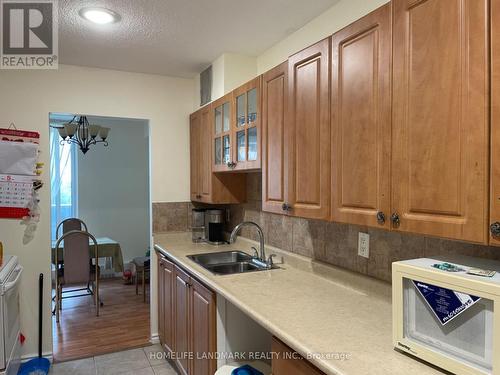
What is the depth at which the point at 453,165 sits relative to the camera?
3.65 ft

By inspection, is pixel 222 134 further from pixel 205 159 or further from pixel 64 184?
pixel 64 184

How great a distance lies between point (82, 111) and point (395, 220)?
2.79 m

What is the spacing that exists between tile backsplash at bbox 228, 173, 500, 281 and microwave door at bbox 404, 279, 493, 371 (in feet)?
1.31

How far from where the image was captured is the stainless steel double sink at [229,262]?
2.67 meters

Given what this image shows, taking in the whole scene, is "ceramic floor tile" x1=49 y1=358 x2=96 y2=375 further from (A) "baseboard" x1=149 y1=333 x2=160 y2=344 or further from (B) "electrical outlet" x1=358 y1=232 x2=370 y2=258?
(B) "electrical outlet" x1=358 y1=232 x2=370 y2=258

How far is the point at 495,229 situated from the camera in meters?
0.99

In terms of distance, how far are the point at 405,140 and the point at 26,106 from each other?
2.90m

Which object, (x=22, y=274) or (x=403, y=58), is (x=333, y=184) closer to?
(x=403, y=58)

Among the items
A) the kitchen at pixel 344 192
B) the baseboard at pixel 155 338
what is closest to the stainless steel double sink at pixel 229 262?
the kitchen at pixel 344 192

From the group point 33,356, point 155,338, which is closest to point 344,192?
point 155,338

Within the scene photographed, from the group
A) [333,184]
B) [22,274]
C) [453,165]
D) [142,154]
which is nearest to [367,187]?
[333,184]

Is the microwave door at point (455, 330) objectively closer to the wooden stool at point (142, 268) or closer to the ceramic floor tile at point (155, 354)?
the ceramic floor tile at point (155, 354)

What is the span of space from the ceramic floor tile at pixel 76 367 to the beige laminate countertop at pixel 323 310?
1.21 meters

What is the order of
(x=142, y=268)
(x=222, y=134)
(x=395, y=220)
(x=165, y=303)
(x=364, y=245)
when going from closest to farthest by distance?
(x=395, y=220) < (x=364, y=245) < (x=222, y=134) < (x=165, y=303) < (x=142, y=268)
